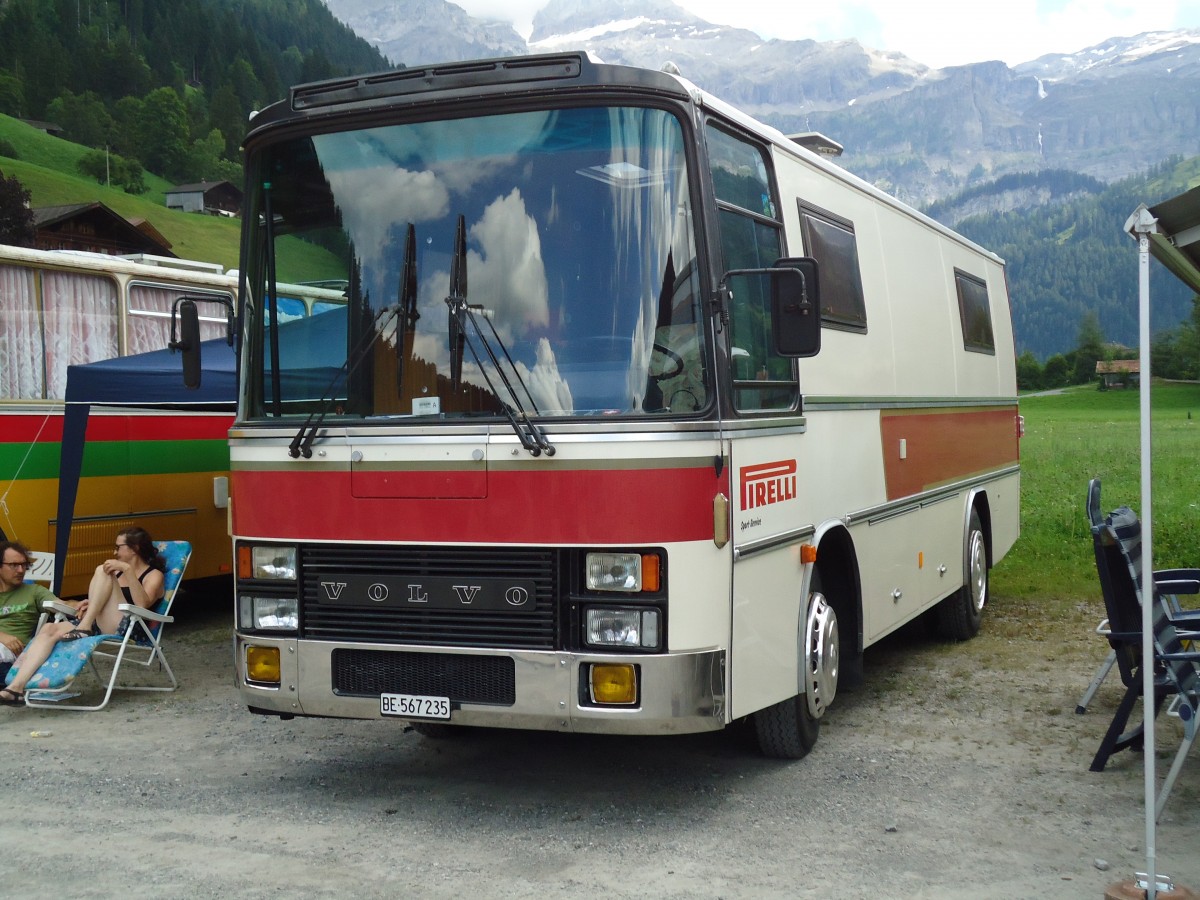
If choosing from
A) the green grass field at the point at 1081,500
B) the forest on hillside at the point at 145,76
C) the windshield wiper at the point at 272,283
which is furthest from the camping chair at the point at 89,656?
the forest on hillside at the point at 145,76

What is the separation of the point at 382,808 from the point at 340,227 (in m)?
2.61

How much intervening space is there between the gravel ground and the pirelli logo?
4.50ft

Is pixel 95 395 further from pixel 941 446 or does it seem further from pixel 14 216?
pixel 14 216

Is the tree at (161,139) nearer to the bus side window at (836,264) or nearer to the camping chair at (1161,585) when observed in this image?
the bus side window at (836,264)

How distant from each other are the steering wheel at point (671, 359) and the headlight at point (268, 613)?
190cm

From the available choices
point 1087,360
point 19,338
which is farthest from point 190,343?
point 1087,360

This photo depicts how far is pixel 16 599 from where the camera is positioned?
9.23m

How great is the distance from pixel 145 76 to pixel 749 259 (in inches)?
4609

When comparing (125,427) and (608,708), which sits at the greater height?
(125,427)

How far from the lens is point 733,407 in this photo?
569cm

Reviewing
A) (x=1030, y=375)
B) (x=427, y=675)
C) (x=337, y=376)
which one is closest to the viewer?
(x=427, y=675)

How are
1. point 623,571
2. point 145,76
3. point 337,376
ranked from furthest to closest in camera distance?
point 145,76
point 337,376
point 623,571

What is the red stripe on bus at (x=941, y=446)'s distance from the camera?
8367 mm

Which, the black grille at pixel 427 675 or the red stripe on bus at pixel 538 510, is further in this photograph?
the black grille at pixel 427 675
